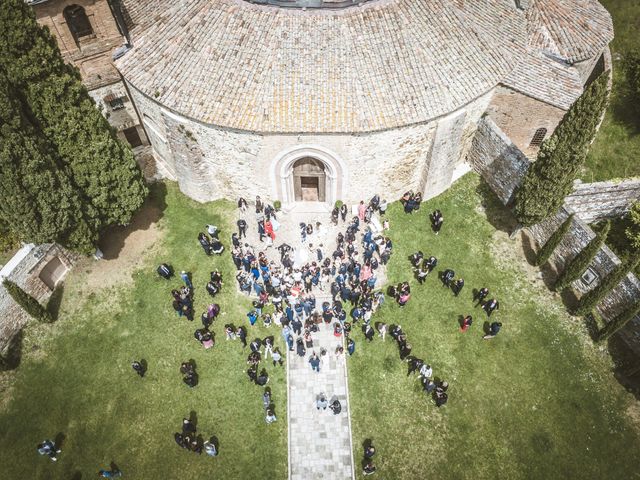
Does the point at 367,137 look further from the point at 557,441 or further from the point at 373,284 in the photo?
the point at 557,441

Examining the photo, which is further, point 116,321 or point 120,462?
point 116,321

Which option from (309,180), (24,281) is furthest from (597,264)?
(24,281)

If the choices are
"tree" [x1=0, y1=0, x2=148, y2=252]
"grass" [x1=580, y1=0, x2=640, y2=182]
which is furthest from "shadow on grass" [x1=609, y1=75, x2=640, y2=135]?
"tree" [x1=0, y1=0, x2=148, y2=252]

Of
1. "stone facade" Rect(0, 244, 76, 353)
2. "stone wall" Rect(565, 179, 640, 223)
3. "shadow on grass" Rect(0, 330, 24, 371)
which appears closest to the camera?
"stone facade" Rect(0, 244, 76, 353)

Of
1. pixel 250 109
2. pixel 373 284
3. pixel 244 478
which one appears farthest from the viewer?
pixel 373 284

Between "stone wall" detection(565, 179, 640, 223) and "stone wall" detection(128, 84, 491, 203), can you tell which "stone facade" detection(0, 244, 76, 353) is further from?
"stone wall" detection(565, 179, 640, 223)

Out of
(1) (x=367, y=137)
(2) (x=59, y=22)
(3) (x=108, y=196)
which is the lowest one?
(3) (x=108, y=196)

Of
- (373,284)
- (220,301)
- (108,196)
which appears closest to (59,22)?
(108,196)
